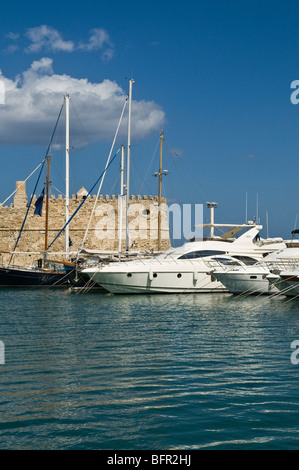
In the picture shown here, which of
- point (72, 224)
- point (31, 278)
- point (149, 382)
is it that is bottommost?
point (149, 382)

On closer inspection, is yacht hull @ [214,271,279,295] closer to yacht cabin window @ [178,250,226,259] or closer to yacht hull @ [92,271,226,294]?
yacht hull @ [92,271,226,294]

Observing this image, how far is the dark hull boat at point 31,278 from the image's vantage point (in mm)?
29688

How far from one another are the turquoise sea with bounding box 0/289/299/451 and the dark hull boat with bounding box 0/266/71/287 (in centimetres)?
1218

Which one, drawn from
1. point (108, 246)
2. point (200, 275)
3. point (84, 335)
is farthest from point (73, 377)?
point (108, 246)

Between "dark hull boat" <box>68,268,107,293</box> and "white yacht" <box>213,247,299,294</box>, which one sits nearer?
"white yacht" <box>213,247,299,294</box>

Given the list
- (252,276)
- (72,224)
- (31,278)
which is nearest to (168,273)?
(252,276)

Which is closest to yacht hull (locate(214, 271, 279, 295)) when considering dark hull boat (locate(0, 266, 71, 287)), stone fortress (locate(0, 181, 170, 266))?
dark hull boat (locate(0, 266, 71, 287))

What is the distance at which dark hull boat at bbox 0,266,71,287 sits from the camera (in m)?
29.7

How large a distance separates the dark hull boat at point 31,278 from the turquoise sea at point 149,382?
1218 cm

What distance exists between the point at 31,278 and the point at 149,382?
21.7 metres

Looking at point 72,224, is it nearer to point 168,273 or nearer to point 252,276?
point 168,273

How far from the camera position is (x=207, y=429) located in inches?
282

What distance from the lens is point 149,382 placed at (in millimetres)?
9305
